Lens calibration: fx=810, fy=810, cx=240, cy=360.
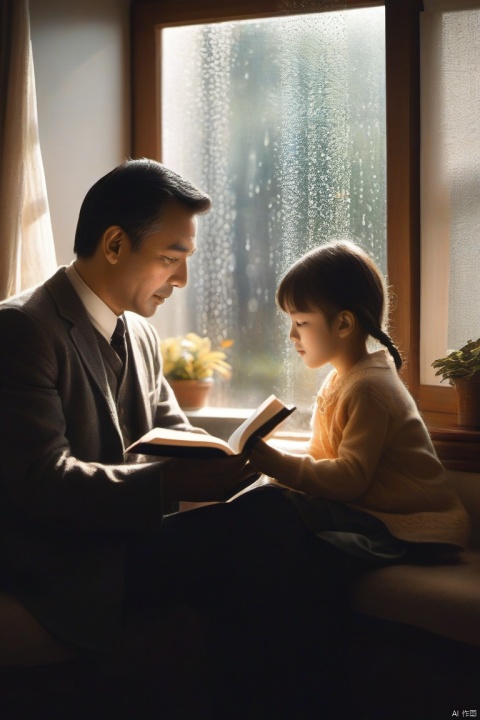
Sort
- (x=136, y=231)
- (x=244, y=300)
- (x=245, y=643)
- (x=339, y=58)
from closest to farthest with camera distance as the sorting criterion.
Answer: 1. (x=245, y=643)
2. (x=136, y=231)
3. (x=339, y=58)
4. (x=244, y=300)

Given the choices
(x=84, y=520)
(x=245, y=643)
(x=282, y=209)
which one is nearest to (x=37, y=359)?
(x=84, y=520)

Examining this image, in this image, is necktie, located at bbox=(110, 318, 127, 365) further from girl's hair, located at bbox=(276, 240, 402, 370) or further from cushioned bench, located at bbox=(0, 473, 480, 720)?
cushioned bench, located at bbox=(0, 473, 480, 720)

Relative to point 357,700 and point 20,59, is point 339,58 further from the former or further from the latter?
point 357,700

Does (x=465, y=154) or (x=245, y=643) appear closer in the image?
(x=245, y=643)

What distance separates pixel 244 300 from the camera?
9.44ft

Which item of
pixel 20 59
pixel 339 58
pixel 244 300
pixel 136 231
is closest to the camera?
pixel 136 231

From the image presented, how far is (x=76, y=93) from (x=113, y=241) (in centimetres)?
93

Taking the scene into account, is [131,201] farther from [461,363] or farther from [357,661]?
[357,661]

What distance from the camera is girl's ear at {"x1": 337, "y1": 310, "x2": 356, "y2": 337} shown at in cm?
204

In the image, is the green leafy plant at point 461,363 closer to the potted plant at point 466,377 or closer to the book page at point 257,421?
the potted plant at point 466,377

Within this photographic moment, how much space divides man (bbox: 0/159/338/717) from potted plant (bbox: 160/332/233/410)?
2.57 feet

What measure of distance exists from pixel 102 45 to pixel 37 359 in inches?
56.7

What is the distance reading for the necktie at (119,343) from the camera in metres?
2.13

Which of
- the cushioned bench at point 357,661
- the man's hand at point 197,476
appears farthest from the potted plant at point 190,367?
the cushioned bench at point 357,661
